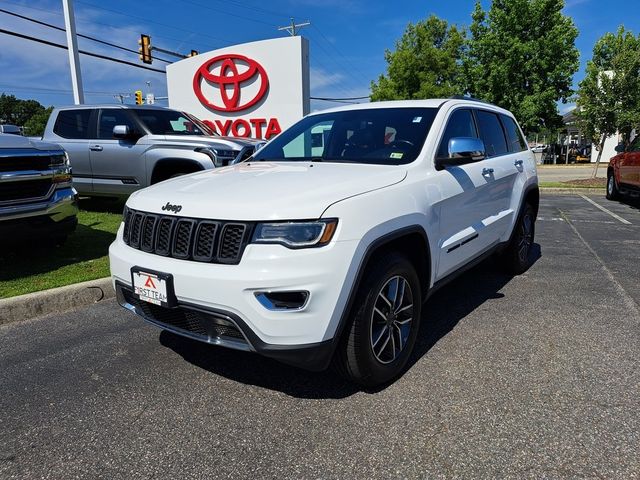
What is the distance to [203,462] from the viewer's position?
7.17 feet

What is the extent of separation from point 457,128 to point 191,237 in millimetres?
2348

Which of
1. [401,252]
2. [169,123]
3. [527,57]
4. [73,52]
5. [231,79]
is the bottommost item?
[401,252]

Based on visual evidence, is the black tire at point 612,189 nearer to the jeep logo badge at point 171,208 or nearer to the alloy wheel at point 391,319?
the alloy wheel at point 391,319

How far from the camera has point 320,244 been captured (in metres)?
2.31

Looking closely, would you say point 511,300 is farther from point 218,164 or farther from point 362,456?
point 218,164

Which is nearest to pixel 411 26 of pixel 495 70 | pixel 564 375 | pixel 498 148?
pixel 495 70

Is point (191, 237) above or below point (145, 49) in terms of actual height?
below

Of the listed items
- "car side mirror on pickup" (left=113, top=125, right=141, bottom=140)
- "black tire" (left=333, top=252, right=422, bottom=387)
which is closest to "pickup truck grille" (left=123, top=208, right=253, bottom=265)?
"black tire" (left=333, top=252, right=422, bottom=387)

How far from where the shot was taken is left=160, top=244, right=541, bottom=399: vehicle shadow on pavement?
2826mm

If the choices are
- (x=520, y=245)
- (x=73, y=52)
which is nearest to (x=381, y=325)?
(x=520, y=245)

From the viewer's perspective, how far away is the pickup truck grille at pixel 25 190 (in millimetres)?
4535

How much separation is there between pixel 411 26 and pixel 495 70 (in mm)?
12330

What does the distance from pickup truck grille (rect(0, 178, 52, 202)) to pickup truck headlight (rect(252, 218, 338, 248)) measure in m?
3.52

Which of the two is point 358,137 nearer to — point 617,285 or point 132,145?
point 617,285
